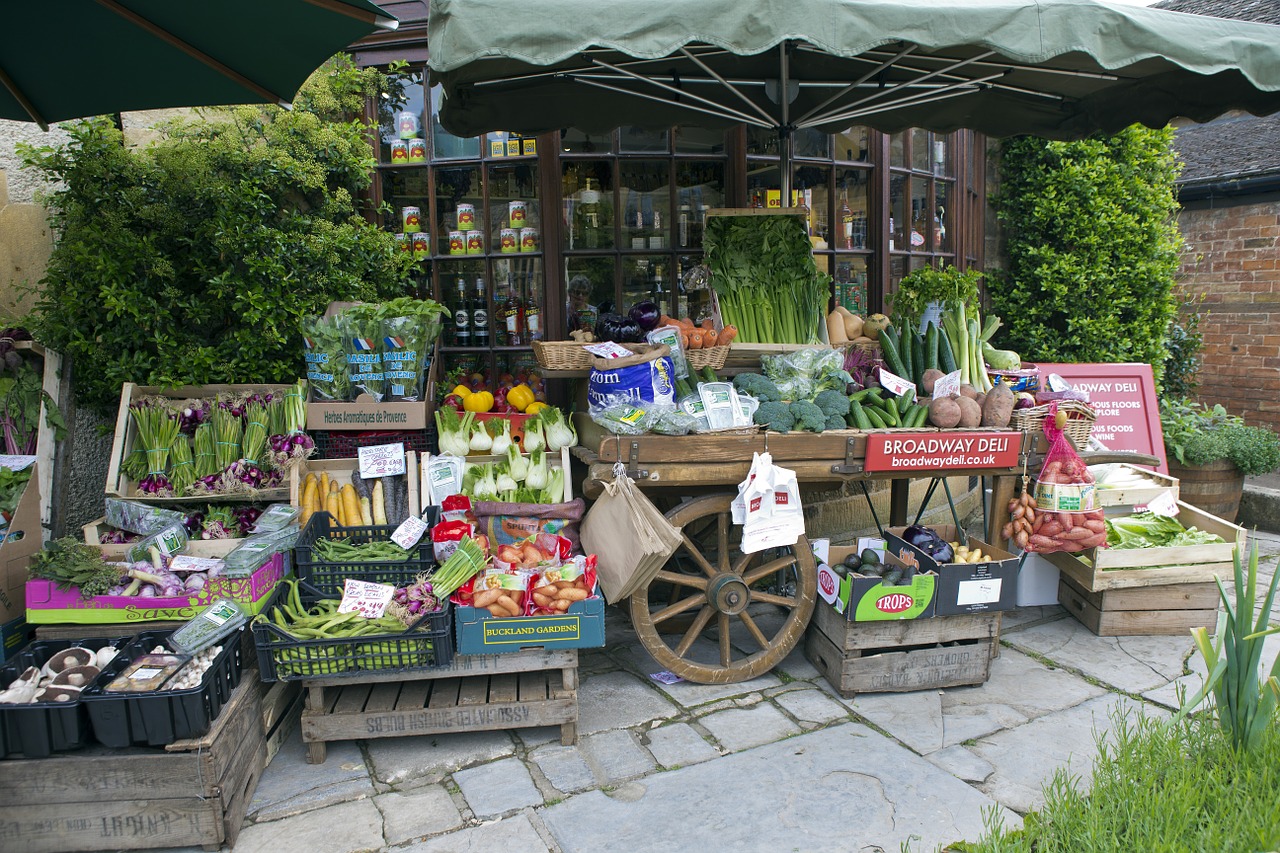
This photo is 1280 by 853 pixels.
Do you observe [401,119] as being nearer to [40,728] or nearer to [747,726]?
[40,728]

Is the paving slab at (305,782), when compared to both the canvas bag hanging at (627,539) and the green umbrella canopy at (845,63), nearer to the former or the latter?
the canvas bag hanging at (627,539)

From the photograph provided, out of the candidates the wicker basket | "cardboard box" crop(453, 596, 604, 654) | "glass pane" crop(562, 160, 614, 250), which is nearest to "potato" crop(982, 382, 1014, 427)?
the wicker basket

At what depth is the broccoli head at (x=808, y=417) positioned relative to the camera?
13.4ft

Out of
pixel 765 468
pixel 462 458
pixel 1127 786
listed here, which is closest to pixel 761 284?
pixel 765 468

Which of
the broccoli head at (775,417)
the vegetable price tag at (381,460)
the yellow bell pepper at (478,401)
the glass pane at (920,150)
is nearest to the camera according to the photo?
the broccoli head at (775,417)

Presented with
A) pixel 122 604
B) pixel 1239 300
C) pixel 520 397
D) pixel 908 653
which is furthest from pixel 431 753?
pixel 1239 300

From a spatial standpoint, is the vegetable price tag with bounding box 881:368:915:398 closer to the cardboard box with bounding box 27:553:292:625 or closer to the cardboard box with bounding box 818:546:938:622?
the cardboard box with bounding box 818:546:938:622

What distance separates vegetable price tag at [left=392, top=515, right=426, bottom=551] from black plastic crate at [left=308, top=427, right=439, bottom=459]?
75cm

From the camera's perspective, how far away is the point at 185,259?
15.7 feet

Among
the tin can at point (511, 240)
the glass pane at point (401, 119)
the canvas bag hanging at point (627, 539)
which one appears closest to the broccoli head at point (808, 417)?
the canvas bag hanging at point (627, 539)

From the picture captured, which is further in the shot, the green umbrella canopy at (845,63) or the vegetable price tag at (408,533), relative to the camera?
the vegetable price tag at (408,533)

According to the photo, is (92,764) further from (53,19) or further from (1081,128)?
(1081,128)

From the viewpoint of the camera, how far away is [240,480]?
14.2ft

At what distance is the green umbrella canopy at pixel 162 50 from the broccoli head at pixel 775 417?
2392mm
